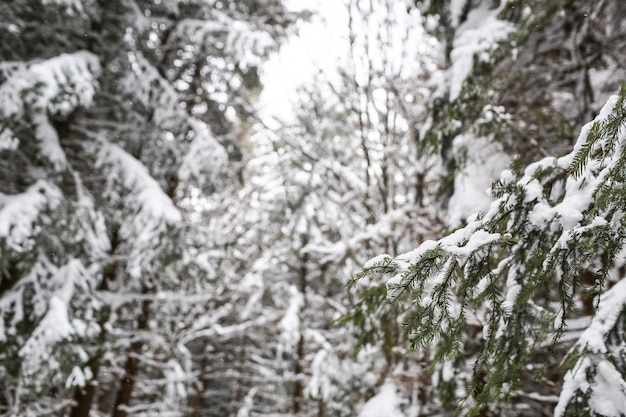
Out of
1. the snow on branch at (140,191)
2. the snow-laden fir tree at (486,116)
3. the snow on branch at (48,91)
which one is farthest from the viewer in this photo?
the snow on branch at (140,191)

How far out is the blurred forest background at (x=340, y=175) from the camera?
7.16 feet

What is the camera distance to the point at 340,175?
4516 millimetres

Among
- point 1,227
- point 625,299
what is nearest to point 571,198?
point 625,299

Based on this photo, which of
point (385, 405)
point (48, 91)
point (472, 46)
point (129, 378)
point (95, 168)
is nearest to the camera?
point (472, 46)

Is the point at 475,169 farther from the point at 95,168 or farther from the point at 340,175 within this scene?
the point at 95,168

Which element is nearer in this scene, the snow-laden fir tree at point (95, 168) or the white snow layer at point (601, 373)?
the white snow layer at point (601, 373)

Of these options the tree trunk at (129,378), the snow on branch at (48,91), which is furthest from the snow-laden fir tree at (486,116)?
the tree trunk at (129,378)

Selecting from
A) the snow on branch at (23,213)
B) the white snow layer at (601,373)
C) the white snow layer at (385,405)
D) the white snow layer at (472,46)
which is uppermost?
the white snow layer at (472,46)

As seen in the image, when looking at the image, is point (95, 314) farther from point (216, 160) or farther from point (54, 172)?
point (216, 160)

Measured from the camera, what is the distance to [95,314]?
5.35 m

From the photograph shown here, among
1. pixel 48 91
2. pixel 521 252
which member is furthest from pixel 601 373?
pixel 48 91

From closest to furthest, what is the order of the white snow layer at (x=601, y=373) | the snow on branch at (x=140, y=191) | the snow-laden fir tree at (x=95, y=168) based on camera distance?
the white snow layer at (x=601, y=373), the snow-laden fir tree at (x=95, y=168), the snow on branch at (x=140, y=191)

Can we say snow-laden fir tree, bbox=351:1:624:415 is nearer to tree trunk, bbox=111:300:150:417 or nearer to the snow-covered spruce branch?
the snow-covered spruce branch

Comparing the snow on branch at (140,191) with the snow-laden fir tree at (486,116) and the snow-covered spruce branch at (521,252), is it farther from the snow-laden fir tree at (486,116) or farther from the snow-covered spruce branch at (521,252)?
the snow-covered spruce branch at (521,252)
